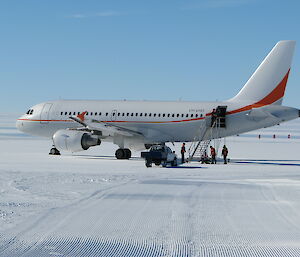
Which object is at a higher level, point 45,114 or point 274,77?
point 274,77

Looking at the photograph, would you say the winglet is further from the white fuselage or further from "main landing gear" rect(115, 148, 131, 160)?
"main landing gear" rect(115, 148, 131, 160)

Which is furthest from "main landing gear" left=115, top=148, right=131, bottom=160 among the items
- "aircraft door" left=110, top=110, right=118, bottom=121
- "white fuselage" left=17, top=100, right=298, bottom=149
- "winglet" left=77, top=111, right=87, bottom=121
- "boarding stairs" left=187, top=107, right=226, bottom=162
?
"boarding stairs" left=187, top=107, right=226, bottom=162

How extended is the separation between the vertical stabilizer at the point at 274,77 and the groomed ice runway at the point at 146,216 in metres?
14.5

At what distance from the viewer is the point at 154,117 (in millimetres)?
38375

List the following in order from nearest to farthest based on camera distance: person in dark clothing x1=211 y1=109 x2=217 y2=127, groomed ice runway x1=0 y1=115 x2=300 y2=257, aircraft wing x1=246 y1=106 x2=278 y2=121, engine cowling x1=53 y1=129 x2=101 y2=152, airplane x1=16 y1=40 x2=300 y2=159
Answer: groomed ice runway x1=0 y1=115 x2=300 y2=257 < aircraft wing x1=246 y1=106 x2=278 y2=121 < engine cowling x1=53 y1=129 x2=101 y2=152 < airplane x1=16 y1=40 x2=300 y2=159 < person in dark clothing x1=211 y1=109 x2=217 y2=127

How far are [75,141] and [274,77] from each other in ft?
46.9

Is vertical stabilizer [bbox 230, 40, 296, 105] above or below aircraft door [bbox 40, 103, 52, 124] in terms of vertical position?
above

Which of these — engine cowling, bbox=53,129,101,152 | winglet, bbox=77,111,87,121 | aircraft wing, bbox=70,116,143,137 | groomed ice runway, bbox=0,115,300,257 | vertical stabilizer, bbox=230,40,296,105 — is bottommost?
groomed ice runway, bbox=0,115,300,257

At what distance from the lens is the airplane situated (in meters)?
35.9

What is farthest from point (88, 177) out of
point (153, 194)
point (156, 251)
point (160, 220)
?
point (156, 251)

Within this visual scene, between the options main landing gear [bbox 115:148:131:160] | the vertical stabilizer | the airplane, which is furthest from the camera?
main landing gear [bbox 115:148:131:160]

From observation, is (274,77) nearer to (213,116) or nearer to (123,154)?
(213,116)

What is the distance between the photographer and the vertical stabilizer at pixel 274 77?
119 ft

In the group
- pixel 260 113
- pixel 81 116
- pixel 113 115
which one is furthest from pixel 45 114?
pixel 260 113
